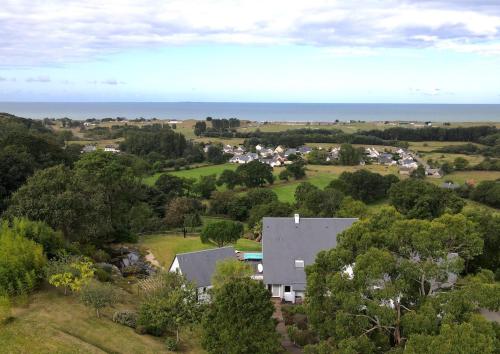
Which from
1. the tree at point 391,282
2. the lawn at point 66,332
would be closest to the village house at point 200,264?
the lawn at point 66,332

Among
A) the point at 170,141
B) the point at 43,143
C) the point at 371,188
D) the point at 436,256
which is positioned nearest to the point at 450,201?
the point at 371,188

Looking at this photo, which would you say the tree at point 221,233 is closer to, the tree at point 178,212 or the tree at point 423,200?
the tree at point 178,212

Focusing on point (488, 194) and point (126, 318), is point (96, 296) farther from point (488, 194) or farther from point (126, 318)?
point (488, 194)

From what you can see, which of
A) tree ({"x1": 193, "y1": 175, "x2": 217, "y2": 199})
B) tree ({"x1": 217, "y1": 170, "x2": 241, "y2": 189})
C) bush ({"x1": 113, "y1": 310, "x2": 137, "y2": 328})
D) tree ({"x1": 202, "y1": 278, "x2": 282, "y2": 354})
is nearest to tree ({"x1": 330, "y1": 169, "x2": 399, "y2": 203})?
tree ({"x1": 217, "y1": 170, "x2": 241, "y2": 189})

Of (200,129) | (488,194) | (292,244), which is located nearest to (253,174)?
(488,194)

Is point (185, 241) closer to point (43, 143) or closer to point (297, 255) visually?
point (297, 255)

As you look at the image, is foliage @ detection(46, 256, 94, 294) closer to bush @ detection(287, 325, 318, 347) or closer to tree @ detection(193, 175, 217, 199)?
bush @ detection(287, 325, 318, 347)

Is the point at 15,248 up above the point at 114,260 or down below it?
above
